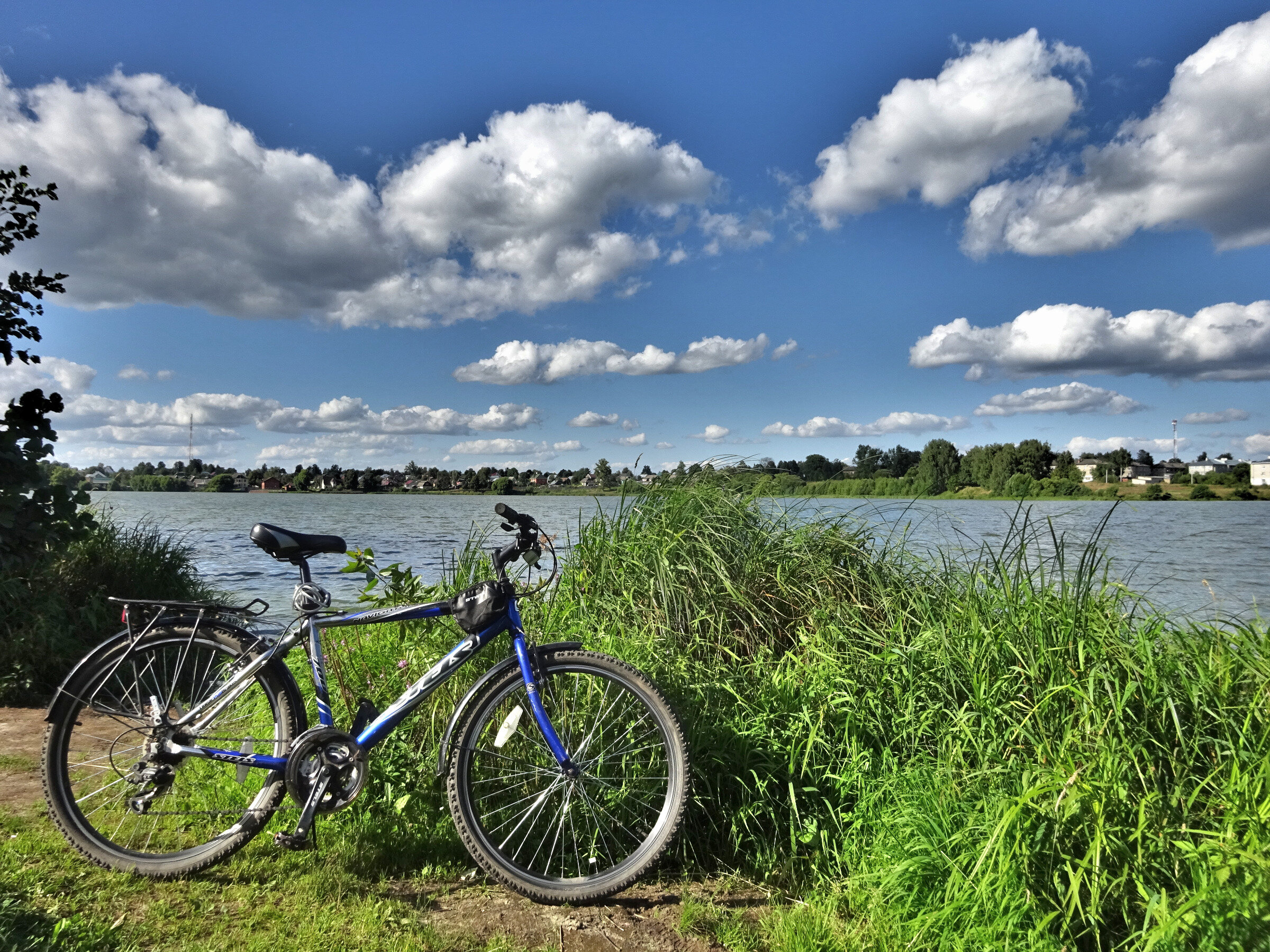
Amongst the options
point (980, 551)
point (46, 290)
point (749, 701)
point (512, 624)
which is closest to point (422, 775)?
point (512, 624)

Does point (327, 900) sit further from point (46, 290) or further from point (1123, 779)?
point (46, 290)

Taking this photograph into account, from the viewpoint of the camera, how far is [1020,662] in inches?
133

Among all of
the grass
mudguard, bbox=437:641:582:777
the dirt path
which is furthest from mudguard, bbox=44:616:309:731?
the grass

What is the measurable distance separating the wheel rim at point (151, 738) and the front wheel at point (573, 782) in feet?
2.87

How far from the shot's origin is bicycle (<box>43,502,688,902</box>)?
3.18 m

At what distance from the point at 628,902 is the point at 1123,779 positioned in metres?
1.91

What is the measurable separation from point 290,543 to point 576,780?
1.56 meters

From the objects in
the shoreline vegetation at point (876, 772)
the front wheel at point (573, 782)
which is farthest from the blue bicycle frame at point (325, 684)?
the shoreline vegetation at point (876, 772)

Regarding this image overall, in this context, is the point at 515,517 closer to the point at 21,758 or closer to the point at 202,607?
the point at 202,607

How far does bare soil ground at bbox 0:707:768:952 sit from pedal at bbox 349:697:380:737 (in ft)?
2.06

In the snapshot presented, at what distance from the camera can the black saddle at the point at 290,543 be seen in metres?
3.20

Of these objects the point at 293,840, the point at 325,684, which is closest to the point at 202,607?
the point at 325,684

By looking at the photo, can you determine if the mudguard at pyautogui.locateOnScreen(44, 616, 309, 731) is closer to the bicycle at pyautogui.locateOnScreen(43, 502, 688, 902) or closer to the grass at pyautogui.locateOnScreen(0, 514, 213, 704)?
the bicycle at pyautogui.locateOnScreen(43, 502, 688, 902)

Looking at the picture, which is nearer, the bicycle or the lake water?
the bicycle
